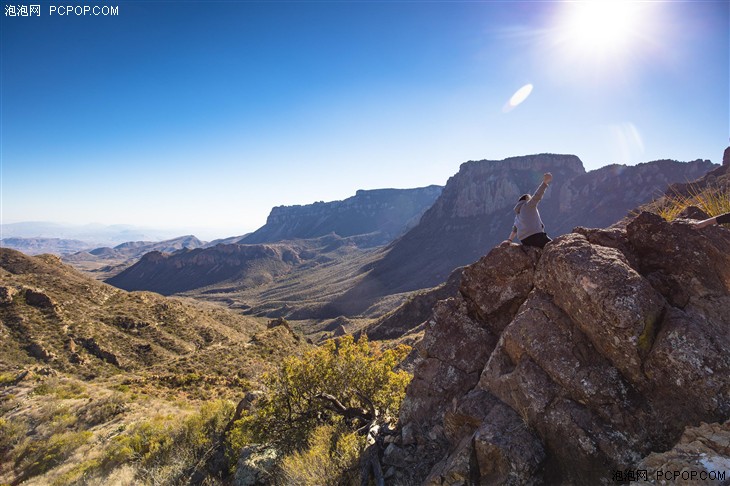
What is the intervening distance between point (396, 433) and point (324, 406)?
4.10 m

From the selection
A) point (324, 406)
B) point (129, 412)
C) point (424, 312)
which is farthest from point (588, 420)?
point (424, 312)

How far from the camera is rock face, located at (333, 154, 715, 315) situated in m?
142

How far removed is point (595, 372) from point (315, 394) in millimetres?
9370

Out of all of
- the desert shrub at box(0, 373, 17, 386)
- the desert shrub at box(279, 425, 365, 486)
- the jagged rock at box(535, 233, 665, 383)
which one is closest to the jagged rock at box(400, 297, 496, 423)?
the desert shrub at box(279, 425, 365, 486)

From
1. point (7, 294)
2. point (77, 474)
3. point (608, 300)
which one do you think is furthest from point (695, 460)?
point (7, 294)

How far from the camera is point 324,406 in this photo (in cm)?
1236

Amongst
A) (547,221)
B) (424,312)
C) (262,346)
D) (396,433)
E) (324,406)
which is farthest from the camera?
(547,221)

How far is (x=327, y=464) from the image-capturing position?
8.57m

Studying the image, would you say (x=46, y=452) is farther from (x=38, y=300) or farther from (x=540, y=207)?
(x=540, y=207)

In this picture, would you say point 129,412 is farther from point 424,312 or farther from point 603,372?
point 424,312

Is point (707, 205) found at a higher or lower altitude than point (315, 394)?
higher

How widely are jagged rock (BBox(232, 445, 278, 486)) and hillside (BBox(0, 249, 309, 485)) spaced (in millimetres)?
4183

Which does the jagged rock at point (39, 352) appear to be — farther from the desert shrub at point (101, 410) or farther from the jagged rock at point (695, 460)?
the jagged rock at point (695, 460)

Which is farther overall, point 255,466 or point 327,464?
point 255,466
